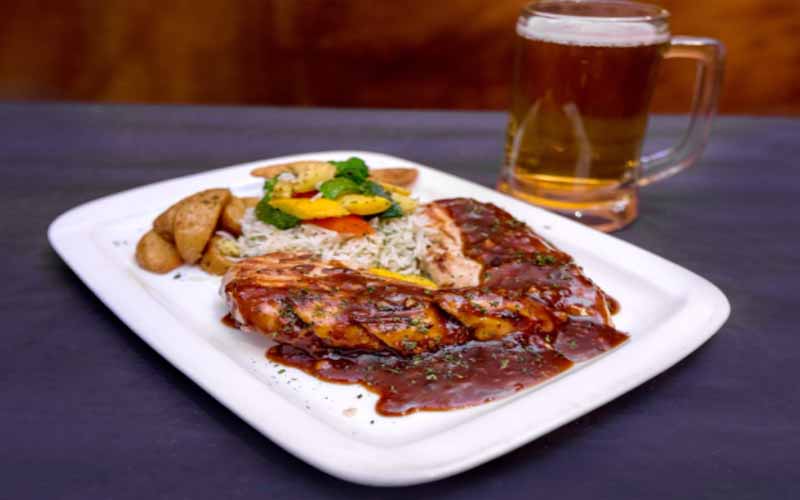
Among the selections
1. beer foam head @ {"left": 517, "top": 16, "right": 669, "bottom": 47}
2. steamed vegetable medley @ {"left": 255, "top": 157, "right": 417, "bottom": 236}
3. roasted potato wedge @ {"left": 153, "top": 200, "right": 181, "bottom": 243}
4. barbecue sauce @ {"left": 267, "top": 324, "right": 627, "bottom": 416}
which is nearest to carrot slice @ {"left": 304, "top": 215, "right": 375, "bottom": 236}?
steamed vegetable medley @ {"left": 255, "top": 157, "right": 417, "bottom": 236}

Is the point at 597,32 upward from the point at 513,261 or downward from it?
upward

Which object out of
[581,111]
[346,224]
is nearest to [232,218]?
[346,224]

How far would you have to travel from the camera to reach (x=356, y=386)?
179 cm

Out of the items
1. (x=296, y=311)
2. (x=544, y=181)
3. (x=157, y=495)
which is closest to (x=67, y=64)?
(x=544, y=181)

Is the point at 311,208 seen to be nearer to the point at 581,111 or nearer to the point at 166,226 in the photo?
the point at 166,226

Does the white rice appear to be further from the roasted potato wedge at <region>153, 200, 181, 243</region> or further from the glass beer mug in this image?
the glass beer mug

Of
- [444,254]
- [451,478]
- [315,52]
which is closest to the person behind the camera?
[451,478]

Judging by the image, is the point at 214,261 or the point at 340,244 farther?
the point at 340,244

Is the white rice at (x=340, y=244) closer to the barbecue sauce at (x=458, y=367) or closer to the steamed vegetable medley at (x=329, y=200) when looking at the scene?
the steamed vegetable medley at (x=329, y=200)

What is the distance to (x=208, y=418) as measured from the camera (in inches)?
67.0

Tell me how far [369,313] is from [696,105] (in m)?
1.86

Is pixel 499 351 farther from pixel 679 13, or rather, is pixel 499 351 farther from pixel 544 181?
pixel 679 13

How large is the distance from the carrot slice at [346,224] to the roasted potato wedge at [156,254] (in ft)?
1.56

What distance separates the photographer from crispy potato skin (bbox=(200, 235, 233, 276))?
7.89ft
